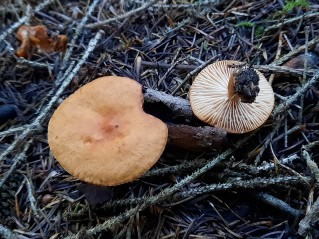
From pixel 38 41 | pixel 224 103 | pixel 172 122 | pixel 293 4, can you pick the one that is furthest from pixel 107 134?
pixel 293 4

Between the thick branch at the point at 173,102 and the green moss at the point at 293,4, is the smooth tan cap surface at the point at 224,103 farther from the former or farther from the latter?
the green moss at the point at 293,4

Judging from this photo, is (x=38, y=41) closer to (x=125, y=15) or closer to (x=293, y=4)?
(x=125, y=15)

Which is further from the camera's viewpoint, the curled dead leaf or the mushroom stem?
the curled dead leaf

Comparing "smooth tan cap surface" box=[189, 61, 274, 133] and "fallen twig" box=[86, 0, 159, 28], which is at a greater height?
"fallen twig" box=[86, 0, 159, 28]

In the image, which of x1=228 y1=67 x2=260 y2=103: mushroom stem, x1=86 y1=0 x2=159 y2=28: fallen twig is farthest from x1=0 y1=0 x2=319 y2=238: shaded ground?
x1=228 y1=67 x2=260 y2=103: mushroom stem

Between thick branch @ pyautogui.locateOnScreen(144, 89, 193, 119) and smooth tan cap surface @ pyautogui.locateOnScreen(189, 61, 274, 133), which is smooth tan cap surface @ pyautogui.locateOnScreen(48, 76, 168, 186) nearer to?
thick branch @ pyautogui.locateOnScreen(144, 89, 193, 119)

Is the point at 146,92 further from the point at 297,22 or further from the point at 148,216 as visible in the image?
the point at 297,22

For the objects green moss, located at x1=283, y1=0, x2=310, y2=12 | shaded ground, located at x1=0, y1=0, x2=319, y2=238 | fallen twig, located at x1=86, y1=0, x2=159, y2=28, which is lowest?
shaded ground, located at x1=0, y1=0, x2=319, y2=238
